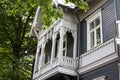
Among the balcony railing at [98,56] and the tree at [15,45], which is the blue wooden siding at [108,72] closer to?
the balcony railing at [98,56]

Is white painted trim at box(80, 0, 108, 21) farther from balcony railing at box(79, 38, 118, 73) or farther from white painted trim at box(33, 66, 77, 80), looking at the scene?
white painted trim at box(33, 66, 77, 80)

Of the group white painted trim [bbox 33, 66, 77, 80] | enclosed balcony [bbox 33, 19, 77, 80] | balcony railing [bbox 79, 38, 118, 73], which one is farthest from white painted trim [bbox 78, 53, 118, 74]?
enclosed balcony [bbox 33, 19, 77, 80]

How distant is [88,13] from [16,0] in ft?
20.5

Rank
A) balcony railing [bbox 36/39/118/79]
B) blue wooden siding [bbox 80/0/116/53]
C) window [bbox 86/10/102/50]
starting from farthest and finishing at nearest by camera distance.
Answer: window [bbox 86/10/102/50] → blue wooden siding [bbox 80/0/116/53] → balcony railing [bbox 36/39/118/79]

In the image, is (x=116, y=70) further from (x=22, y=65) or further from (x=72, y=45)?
(x=22, y=65)

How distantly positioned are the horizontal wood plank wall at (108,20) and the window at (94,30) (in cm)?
42

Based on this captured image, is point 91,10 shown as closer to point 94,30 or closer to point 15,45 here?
point 94,30

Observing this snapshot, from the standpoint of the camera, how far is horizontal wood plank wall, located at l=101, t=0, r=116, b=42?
12227mm

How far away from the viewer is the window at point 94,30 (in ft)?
44.4

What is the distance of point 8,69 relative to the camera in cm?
1881

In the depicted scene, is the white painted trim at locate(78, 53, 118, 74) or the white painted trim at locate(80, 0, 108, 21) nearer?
the white painted trim at locate(78, 53, 118, 74)

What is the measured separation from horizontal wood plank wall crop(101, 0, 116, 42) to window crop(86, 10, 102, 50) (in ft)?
1.37

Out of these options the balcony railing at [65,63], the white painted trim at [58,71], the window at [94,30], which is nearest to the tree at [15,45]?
the white painted trim at [58,71]


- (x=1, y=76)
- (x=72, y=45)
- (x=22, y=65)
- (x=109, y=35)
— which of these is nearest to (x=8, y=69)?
(x=1, y=76)
